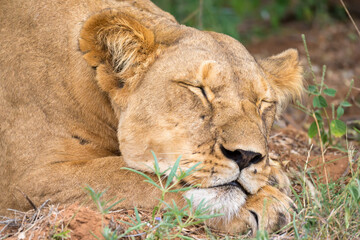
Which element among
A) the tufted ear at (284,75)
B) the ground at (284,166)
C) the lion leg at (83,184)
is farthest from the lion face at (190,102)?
the tufted ear at (284,75)


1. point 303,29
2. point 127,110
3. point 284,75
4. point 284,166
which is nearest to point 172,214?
point 127,110

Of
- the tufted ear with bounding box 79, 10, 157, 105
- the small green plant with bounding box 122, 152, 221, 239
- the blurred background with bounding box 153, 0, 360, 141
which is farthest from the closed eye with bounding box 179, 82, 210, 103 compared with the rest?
the blurred background with bounding box 153, 0, 360, 141

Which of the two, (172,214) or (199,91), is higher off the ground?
(199,91)

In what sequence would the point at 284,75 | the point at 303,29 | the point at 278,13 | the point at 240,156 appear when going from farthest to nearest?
1. the point at 303,29
2. the point at 278,13
3. the point at 284,75
4. the point at 240,156

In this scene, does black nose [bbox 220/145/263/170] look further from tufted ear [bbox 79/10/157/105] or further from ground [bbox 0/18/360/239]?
tufted ear [bbox 79/10/157/105]

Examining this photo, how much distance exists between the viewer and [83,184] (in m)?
3.59

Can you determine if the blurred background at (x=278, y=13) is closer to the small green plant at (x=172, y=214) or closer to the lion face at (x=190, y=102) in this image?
the lion face at (x=190, y=102)

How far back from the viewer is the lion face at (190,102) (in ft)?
10.7

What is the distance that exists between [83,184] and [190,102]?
2.71ft

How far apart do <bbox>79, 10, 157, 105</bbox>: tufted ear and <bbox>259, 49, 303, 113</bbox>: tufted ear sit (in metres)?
1.06

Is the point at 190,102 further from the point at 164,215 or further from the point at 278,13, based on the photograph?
the point at 278,13

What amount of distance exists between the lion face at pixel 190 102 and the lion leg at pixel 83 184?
111 mm

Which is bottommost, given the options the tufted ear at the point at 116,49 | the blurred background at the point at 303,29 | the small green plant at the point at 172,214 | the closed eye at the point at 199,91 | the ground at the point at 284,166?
the blurred background at the point at 303,29

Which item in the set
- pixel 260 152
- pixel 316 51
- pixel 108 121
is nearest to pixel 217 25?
pixel 316 51
